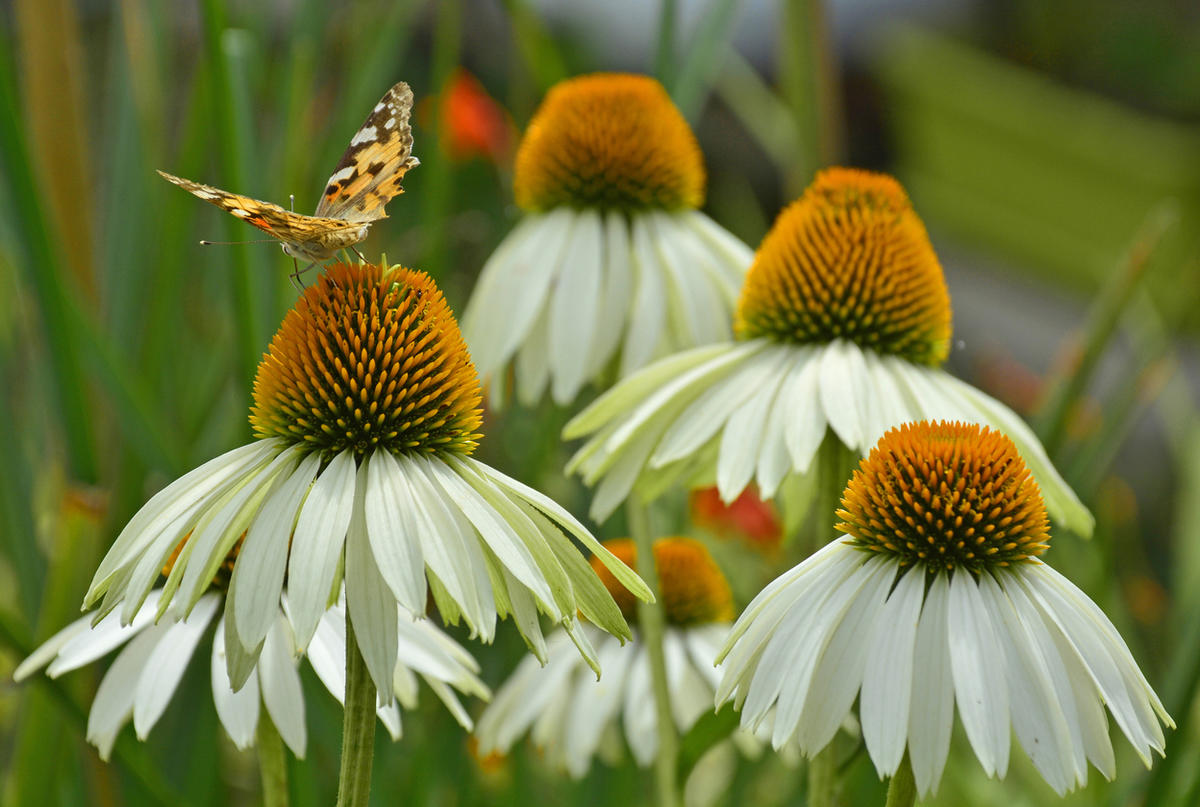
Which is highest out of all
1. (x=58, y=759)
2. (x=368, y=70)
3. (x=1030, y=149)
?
(x=368, y=70)

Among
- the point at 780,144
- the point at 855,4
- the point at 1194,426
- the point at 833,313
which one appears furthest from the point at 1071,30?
the point at 833,313

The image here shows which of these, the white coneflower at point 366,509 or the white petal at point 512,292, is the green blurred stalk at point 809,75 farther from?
the white coneflower at point 366,509

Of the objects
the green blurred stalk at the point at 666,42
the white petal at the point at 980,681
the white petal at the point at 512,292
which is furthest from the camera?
the green blurred stalk at the point at 666,42

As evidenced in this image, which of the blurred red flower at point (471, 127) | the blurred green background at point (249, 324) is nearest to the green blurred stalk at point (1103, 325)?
the blurred green background at point (249, 324)

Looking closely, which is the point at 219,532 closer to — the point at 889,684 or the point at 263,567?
the point at 263,567

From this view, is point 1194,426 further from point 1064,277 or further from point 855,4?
point 855,4

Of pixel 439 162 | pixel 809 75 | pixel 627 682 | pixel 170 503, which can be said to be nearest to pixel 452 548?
pixel 170 503
